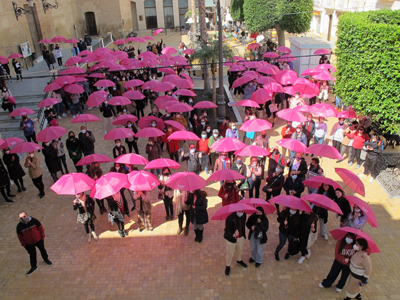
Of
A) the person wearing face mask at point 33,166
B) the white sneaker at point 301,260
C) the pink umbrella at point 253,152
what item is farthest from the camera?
the person wearing face mask at point 33,166

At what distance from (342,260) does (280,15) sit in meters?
23.2

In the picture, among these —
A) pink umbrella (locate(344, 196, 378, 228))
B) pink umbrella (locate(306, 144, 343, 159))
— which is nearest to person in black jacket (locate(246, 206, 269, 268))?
pink umbrella (locate(344, 196, 378, 228))

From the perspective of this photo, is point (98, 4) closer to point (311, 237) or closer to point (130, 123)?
point (130, 123)

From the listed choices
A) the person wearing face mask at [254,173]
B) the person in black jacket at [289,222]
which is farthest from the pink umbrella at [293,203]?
the person wearing face mask at [254,173]

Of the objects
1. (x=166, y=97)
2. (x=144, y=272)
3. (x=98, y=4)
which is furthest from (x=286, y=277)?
(x=98, y=4)

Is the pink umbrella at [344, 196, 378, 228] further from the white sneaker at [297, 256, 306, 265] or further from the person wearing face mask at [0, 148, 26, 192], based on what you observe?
the person wearing face mask at [0, 148, 26, 192]

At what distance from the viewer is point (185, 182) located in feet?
25.3

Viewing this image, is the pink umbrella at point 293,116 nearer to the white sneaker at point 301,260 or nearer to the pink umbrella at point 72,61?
the white sneaker at point 301,260

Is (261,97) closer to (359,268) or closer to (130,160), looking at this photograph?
(130,160)

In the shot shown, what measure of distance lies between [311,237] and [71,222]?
640 centimetres

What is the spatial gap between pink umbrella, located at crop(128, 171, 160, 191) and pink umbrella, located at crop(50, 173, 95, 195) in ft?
3.27

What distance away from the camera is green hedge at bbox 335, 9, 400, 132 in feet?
34.8

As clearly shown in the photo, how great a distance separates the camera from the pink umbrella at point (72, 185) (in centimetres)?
769

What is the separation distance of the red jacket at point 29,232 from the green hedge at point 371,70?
33.8ft
